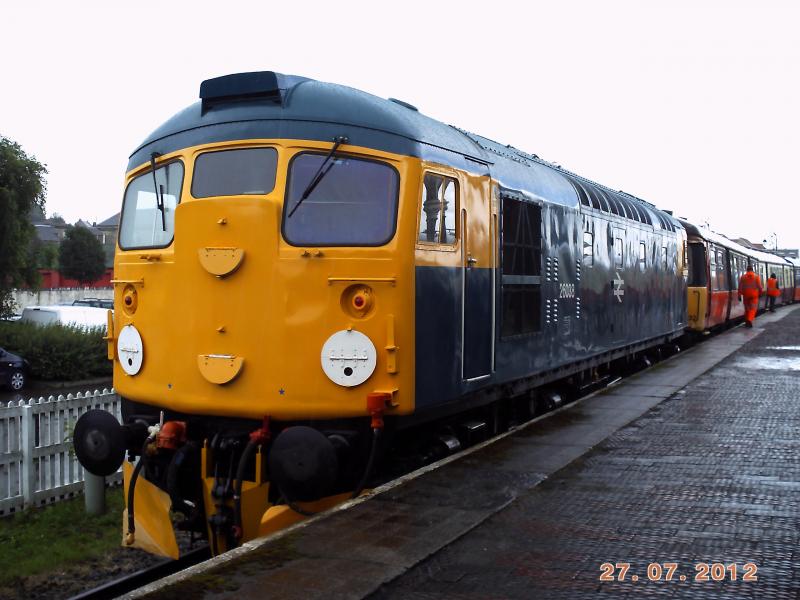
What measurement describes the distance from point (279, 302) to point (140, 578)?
243cm

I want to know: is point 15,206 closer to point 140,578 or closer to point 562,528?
point 140,578

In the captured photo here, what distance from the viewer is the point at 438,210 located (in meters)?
6.63

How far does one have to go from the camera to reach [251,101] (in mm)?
6465

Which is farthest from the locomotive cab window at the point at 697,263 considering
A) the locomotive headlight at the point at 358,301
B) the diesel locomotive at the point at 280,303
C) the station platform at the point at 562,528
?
the locomotive headlight at the point at 358,301

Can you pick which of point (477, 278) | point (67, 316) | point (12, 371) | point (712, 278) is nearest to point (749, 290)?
point (712, 278)

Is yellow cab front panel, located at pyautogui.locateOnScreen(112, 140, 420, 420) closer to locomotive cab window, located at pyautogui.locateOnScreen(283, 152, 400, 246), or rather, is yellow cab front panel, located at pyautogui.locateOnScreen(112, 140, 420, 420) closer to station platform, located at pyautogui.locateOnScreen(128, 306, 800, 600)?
locomotive cab window, located at pyautogui.locateOnScreen(283, 152, 400, 246)

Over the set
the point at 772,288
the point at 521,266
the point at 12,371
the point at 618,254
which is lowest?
the point at 12,371

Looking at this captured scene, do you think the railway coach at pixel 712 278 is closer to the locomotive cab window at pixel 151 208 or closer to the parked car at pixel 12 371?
A: the locomotive cab window at pixel 151 208

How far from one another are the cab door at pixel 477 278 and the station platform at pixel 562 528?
872 mm

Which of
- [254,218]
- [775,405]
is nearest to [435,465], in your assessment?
[254,218]

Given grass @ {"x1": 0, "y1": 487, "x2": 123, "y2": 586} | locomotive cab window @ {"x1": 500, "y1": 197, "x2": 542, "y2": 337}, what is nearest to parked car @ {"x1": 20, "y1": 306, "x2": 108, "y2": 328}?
grass @ {"x1": 0, "y1": 487, "x2": 123, "y2": 586}

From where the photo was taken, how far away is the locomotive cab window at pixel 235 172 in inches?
244

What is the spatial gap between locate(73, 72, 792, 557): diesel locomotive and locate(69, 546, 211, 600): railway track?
0.32 metres

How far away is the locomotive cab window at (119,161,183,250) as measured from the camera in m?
6.66
